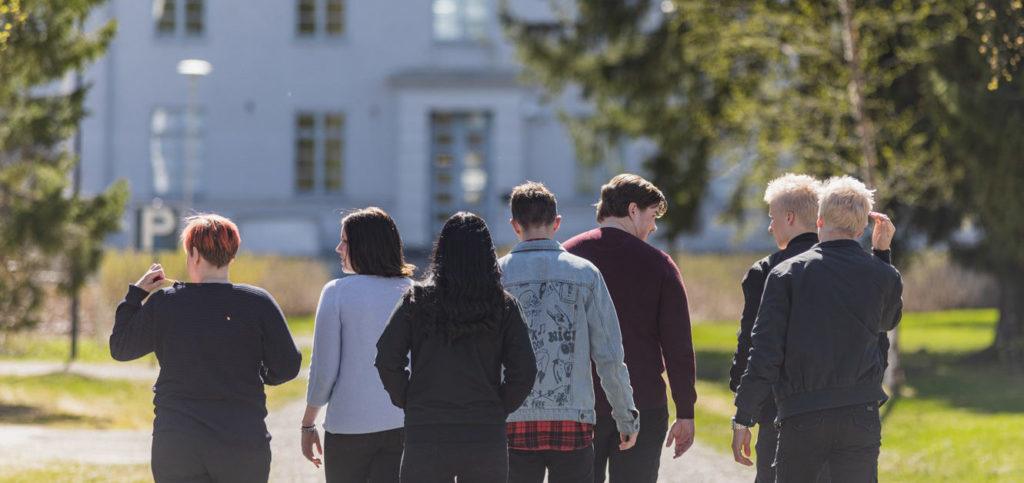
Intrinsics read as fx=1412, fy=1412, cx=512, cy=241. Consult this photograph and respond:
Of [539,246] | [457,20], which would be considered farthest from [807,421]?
[457,20]

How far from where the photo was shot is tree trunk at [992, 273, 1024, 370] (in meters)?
20.0

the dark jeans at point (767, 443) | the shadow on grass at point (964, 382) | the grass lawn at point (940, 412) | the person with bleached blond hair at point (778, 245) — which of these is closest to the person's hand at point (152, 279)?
the person with bleached blond hair at point (778, 245)

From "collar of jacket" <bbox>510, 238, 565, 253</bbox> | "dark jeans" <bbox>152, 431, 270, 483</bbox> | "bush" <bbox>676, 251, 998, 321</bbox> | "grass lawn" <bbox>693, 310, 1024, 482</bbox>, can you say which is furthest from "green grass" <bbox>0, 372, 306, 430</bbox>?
"bush" <bbox>676, 251, 998, 321</bbox>

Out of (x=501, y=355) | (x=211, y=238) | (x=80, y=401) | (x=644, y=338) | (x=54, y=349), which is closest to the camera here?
(x=501, y=355)

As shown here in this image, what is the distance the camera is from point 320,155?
36750 mm

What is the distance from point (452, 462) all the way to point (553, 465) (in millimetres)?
726

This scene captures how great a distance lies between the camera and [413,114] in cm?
3625

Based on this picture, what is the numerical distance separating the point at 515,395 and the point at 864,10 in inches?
530

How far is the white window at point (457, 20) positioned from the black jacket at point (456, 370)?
33121mm

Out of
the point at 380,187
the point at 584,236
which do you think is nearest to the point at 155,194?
the point at 380,187

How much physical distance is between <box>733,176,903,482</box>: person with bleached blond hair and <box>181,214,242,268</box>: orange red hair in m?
2.02

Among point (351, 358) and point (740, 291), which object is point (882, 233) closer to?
point (351, 358)

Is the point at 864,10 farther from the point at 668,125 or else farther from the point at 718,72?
the point at 668,125

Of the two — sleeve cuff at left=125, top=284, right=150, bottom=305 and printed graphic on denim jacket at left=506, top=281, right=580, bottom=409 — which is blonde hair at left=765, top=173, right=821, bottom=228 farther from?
sleeve cuff at left=125, top=284, right=150, bottom=305
